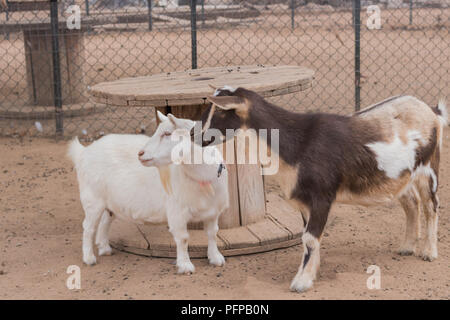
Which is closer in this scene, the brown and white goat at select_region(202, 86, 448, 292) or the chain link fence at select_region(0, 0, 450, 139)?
the brown and white goat at select_region(202, 86, 448, 292)

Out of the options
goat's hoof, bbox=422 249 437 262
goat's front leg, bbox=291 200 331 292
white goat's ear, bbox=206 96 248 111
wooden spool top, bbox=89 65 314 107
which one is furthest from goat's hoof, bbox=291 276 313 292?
wooden spool top, bbox=89 65 314 107

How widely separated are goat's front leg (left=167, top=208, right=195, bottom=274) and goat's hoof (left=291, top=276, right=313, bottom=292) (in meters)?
0.69

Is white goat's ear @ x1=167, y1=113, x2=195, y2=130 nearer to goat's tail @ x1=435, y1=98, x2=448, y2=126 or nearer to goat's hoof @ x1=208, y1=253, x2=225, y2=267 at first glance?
goat's hoof @ x1=208, y1=253, x2=225, y2=267

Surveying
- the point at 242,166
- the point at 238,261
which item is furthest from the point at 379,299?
the point at 242,166

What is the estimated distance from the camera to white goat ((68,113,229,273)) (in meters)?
3.90

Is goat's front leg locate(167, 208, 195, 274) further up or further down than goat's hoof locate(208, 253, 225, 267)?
further up

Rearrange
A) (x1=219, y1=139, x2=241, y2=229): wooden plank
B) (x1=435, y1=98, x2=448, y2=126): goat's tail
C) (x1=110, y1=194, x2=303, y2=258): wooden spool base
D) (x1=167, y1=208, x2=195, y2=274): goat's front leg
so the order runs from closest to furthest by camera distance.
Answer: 1. (x1=167, y1=208, x2=195, y2=274): goat's front leg
2. (x1=435, y1=98, x2=448, y2=126): goat's tail
3. (x1=110, y1=194, x2=303, y2=258): wooden spool base
4. (x1=219, y1=139, x2=241, y2=229): wooden plank

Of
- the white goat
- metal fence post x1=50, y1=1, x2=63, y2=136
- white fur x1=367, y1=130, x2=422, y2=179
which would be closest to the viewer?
white fur x1=367, y1=130, x2=422, y2=179

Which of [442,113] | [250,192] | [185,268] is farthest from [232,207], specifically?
[442,113]

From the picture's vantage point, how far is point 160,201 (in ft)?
13.7

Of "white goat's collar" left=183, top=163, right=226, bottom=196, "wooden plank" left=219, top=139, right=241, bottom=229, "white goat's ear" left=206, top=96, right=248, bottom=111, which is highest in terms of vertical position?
"white goat's ear" left=206, top=96, right=248, bottom=111

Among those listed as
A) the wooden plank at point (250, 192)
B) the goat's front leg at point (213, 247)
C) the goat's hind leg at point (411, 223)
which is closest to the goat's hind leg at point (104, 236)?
the goat's front leg at point (213, 247)

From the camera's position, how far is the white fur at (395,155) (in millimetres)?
3785
